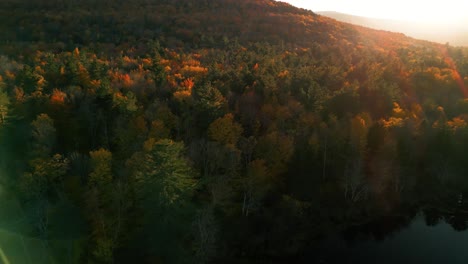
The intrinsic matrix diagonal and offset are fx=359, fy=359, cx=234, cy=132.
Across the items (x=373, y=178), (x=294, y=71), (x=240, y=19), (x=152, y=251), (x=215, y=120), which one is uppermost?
(x=240, y=19)

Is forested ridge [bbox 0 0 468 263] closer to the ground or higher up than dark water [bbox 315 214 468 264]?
higher up

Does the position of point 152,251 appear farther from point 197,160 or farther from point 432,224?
point 432,224

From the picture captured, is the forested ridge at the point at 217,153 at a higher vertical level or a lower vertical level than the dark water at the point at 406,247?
higher

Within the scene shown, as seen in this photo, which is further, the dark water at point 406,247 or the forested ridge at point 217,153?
the dark water at point 406,247

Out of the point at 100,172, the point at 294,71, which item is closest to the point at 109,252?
the point at 100,172
